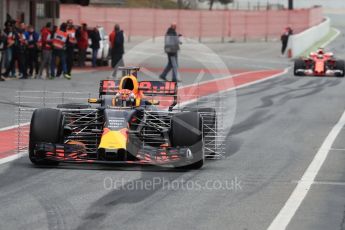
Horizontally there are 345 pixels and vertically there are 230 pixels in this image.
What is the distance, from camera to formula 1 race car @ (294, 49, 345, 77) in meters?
36.3

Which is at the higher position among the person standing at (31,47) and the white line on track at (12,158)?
the person standing at (31,47)


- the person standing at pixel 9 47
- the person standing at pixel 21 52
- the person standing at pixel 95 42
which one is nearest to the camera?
the person standing at pixel 9 47

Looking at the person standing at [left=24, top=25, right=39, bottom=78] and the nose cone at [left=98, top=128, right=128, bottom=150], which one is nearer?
the nose cone at [left=98, top=128, right=128, bottom=150]

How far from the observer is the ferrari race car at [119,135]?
12.8 metres

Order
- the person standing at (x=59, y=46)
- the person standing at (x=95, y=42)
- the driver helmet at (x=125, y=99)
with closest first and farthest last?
the driver helmet at (x=125, y=99)
the person standing at (x=59, y=46)
the person standing at (x=95, y=42)

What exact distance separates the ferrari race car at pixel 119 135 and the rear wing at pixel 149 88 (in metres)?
0.82

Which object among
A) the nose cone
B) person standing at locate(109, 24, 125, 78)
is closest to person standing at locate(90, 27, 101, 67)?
person standing at locate(109, 24, 125, 78)

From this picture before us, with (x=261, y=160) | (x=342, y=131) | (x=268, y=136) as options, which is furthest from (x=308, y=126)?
(x=261, y=160)

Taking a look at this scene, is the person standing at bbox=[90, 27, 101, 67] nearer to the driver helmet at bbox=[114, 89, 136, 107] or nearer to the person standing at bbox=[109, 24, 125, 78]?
the person standing at bbox=[109, 24, 125, 78]

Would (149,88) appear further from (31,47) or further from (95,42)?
(95,42)

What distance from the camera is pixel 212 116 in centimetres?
1438

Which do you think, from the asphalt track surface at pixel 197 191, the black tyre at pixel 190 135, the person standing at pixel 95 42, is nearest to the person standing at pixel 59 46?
the person standing at pixel 95 42

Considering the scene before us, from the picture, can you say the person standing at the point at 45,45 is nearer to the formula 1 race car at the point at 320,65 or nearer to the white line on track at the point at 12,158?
the formula 1 race car at the point at 320,65

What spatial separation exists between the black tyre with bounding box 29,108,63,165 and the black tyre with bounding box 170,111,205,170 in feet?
5.04
